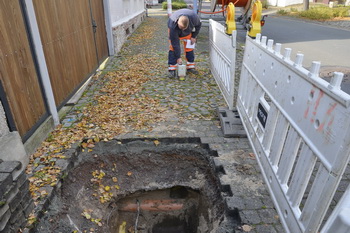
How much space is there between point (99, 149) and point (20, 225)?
158 centimetres

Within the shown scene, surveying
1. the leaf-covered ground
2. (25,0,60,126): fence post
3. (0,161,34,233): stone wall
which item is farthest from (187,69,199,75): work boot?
(0,161,34,233): stone wall

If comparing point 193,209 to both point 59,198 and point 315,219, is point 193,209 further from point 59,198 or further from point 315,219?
point 315,219

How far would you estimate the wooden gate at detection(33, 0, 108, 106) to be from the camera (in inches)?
173

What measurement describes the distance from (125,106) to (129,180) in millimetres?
1821

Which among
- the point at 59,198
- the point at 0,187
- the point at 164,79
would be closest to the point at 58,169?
the point at 59,198

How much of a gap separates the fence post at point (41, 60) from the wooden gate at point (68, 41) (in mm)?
327

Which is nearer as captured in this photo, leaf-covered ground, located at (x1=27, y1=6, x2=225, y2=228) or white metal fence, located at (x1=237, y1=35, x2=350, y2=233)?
white metal fence, located at (x1=237, y1=35, x2=350, y2=233)

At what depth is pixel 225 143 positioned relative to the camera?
3.90m

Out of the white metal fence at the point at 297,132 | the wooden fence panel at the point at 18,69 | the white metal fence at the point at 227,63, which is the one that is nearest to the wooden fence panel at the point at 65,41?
the wooden fence panel at the point at 18,69

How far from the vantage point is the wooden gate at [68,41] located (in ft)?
14.4

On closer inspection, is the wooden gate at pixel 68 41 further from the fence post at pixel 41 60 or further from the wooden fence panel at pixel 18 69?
the wooden fence panel at pixel 18 69

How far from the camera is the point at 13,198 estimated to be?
239 cm

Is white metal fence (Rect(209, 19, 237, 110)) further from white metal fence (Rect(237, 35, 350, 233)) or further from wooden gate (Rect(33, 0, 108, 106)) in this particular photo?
wooden gate (Rect(33, 0, 108, 106))

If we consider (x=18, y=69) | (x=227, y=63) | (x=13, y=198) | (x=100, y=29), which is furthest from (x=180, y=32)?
(x=13, y=198)
